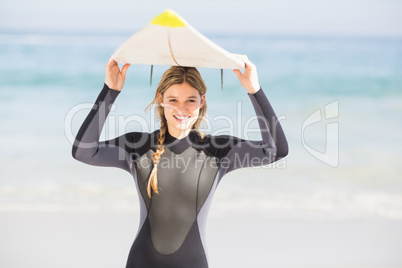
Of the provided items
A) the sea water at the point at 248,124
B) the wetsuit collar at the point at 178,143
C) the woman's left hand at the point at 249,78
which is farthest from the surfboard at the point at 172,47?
the sea water at the point at 248,124

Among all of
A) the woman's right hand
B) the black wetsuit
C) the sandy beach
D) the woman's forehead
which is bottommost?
the sandy beach

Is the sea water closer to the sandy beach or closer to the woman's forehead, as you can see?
the sandy beach

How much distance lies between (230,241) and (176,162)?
90.8 inches

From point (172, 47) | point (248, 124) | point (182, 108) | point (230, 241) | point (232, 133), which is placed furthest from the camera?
point (248, 124)

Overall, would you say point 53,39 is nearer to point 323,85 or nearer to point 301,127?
point 323,85

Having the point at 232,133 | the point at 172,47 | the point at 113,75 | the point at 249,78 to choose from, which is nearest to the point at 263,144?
the point at 249,78

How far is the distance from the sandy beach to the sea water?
0.78 feet

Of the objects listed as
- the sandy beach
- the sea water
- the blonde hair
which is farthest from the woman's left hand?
the sandy beach

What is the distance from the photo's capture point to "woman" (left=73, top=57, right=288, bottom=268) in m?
2.34

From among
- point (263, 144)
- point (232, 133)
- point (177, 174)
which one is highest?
point (232, 133)

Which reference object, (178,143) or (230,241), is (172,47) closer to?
(178,143)

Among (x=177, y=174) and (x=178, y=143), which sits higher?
(x=178, y=143)

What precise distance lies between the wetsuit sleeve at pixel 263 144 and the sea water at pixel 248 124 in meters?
1.24

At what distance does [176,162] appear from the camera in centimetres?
243
